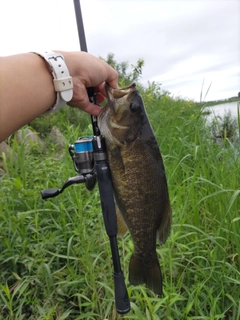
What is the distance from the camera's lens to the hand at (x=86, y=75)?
136 cm

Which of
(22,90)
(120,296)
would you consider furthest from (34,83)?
(120,296)

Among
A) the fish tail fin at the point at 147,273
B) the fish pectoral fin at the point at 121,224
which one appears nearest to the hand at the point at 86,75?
the fish pectoral fin at the point at 121,224

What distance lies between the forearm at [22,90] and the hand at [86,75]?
0.51 feet

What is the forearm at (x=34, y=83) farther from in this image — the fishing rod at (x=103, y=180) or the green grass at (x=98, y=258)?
the green grass at (x=98, y=258)

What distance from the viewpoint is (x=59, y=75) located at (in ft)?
4.09

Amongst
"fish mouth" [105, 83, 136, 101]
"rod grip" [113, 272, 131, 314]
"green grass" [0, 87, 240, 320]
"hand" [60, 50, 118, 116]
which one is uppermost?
"hand" [60, 50, 118, 116]

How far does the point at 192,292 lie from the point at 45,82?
1374mm

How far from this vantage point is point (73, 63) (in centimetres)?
135

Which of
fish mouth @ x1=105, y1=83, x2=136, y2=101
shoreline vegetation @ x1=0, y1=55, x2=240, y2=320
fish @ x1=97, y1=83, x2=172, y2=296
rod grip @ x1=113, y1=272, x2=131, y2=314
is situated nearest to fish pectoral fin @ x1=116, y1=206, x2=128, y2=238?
fish @ x1=97, y1=83, x2=172, y2=296

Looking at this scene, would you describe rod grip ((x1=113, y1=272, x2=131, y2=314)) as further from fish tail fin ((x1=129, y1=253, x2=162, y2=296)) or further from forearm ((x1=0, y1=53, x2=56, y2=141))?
forearm ((x1=0, y1=53, x2=56, y2=141))

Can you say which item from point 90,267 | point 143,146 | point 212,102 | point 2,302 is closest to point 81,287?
point 90,267

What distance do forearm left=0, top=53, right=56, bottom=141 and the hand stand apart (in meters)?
0.16

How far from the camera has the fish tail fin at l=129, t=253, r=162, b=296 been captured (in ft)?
4.50

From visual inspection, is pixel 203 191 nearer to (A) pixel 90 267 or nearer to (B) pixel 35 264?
(A) pixel 90 267
